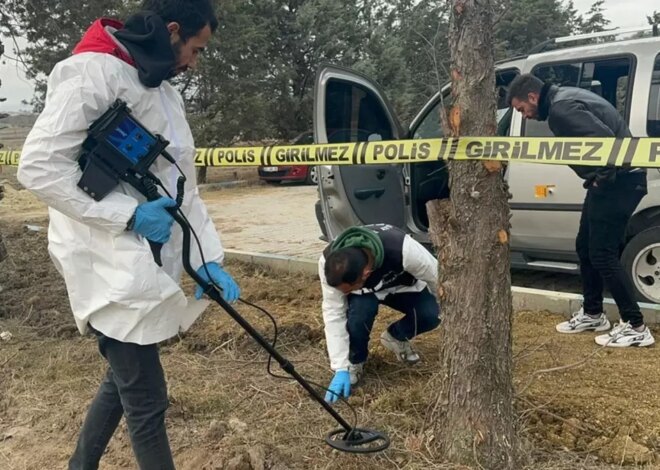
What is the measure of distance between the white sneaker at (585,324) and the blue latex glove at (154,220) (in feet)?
9.83

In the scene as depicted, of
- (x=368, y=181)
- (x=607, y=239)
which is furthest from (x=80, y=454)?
(x=368, y=181)

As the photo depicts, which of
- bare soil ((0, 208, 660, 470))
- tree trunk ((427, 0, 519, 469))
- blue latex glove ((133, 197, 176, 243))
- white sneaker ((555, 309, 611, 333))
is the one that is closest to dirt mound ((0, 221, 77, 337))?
bare soil ((0, 208, 660, 470))

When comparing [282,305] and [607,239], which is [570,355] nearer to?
[607,239]

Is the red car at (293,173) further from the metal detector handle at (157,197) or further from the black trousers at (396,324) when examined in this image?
the metal detector handle at (157,197)

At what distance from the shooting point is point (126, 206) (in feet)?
7.25

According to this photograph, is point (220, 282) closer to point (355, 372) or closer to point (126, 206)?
point (126, 206)

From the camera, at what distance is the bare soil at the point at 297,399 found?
9.25ft

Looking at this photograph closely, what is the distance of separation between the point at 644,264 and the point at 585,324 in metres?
0.81

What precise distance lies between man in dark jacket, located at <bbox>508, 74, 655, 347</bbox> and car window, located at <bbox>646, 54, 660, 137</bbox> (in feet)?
1.83

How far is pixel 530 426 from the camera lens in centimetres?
295

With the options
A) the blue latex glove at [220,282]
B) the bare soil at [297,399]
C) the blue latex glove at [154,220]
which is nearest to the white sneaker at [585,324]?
the bare soil at [297,399]

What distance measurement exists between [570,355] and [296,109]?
16115mm

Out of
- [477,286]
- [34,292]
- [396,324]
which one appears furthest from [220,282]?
[34,292]

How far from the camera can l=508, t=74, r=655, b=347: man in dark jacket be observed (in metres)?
3.91
